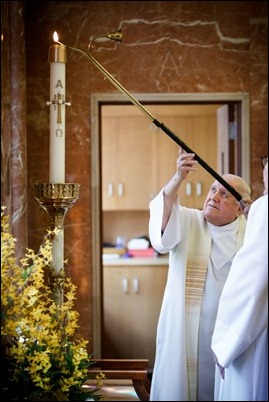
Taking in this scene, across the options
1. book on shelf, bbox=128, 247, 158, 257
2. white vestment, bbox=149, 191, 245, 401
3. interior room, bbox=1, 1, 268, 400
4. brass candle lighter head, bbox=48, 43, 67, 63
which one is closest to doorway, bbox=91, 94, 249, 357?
interior room, bbox=1, 1, 268, 400

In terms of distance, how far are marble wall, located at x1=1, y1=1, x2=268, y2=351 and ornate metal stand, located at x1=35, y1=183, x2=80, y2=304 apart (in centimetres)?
292

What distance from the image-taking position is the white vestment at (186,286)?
7.73 feet

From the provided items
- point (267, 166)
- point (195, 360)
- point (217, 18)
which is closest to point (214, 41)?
point (217, 18)

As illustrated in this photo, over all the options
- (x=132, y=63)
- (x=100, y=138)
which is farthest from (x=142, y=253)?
(x=132, y=63)

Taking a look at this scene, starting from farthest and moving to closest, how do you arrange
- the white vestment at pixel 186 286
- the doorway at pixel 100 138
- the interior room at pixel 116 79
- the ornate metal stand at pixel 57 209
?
the doorway at pixel 100 138, the interior room at pixel 116 79, the white vestment at pixel 186 286, the ornate metal stand at pixel 57 209

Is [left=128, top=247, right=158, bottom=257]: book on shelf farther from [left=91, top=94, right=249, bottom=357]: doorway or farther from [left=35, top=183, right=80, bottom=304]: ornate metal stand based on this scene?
[left=35, top=183, right=80, bottom=304]: ornate metal stand

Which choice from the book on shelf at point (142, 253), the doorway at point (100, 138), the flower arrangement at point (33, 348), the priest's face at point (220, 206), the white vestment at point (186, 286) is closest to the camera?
the flower arrangement at point (33, 348)

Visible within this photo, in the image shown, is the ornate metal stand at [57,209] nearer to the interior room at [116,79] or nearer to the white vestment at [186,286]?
the white vestment at [186,286]

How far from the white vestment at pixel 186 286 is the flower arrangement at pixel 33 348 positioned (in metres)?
0.52

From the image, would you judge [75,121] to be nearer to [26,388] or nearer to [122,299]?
[122,299]

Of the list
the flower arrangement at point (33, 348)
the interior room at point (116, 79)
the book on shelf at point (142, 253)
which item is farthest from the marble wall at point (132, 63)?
the flower arrangement at point (33, 348)

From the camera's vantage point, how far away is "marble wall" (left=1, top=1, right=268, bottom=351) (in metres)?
4.84

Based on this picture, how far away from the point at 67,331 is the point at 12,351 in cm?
18

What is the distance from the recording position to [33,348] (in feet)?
5.63
